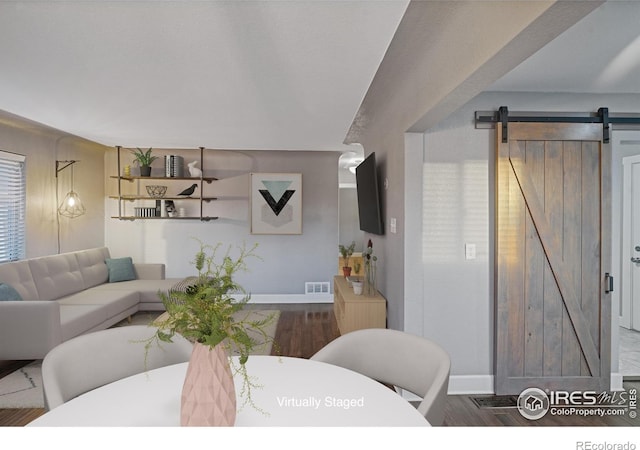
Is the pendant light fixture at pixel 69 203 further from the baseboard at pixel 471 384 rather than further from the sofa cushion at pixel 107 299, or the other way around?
the baseboard at pixel 471 384

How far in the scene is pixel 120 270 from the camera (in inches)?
182

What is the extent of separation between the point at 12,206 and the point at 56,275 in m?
0.81

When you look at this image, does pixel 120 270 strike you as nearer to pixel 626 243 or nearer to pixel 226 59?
pixel 226 59

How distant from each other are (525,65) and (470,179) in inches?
30.2

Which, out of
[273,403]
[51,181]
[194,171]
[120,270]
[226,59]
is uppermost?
[226,59]

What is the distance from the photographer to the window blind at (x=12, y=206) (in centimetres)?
349

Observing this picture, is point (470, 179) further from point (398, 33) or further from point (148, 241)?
point (148, 241)

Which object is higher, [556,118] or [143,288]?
[556,118]

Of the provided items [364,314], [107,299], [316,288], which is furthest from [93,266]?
[364,314]

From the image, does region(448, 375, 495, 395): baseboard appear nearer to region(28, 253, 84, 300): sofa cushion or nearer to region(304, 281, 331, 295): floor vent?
region(304, 281, 331, 295): floor vent

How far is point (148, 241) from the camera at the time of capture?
17.3ft

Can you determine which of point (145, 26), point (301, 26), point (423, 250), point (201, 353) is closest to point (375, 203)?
point (423, 250)

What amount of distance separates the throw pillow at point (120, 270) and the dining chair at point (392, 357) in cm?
399
